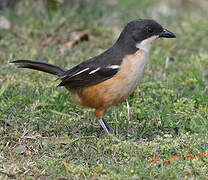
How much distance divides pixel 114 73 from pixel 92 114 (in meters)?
0.93

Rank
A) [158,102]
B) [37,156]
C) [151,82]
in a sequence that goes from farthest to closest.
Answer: [151,82]
[158,102]
[37,156]

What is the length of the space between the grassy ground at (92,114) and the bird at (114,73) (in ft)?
1.17

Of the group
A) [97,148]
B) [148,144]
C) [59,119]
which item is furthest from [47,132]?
[148,144]

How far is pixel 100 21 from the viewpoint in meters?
9.02

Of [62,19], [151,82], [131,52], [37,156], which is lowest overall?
[37,156]

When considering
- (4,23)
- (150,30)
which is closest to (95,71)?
(150,30)

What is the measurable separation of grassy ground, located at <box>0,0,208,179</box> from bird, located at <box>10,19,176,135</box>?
356mm

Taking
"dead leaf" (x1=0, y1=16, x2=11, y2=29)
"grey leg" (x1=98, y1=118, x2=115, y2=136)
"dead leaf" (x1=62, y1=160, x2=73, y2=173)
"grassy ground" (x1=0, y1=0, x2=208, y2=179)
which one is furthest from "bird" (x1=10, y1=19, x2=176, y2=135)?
"dead leaf" (x1=0, y1=16, x2=11, y2=29)

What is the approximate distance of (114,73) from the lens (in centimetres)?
516

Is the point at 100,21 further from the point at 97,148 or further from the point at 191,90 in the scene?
the point at 97,148

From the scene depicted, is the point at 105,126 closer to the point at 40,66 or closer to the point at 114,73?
the point at 114,73

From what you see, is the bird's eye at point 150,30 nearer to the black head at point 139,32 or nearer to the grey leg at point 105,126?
the black head at point 139,32

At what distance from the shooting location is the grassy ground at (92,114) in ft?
14.4

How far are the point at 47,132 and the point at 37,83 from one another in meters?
1.34
